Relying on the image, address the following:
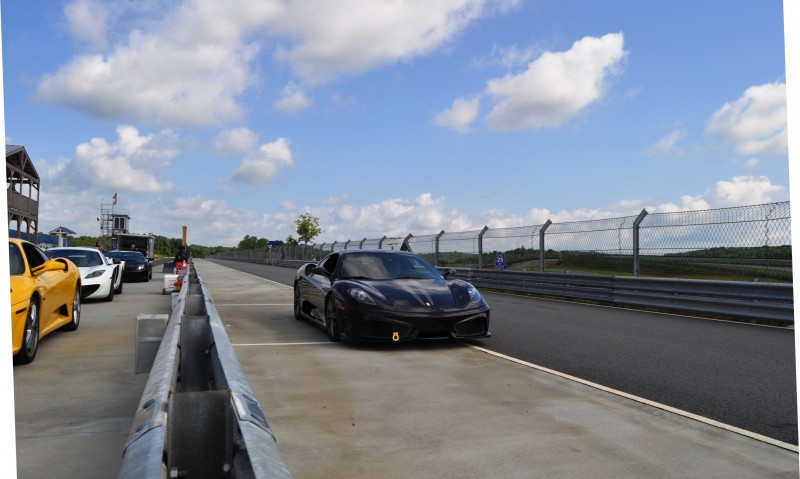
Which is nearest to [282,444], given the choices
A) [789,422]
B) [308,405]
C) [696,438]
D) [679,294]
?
[308,405]

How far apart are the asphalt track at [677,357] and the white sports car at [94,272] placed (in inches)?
338

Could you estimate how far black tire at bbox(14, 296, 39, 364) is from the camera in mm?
6371

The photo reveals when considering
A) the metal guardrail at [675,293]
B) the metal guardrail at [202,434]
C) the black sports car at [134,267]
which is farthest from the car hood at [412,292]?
the black sports car at [134,267]

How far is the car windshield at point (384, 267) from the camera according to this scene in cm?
862

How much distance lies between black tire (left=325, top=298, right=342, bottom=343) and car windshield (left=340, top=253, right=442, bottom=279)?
1.43 feet

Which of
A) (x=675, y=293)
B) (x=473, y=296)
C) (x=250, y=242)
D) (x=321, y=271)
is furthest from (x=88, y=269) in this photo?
(x=250, y=242)

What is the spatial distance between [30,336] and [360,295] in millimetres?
3509

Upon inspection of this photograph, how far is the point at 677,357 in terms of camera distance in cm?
716

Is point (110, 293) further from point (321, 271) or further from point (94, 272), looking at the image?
point (321, 271)

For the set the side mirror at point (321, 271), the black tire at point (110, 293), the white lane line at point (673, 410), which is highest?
the side mirror at point (321, 271)

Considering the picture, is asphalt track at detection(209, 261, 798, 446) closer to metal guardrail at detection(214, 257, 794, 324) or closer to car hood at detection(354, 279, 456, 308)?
metal guardrail at detection(214, 257, 794, 324)

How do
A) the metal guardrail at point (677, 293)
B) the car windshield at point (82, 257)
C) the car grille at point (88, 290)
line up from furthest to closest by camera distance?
the car windshield at point (82, 257)
the car grille at point (88, 290)
the metal guardrail at point (677, 293)

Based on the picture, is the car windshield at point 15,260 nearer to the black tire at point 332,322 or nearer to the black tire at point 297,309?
the black tire at point 332,322

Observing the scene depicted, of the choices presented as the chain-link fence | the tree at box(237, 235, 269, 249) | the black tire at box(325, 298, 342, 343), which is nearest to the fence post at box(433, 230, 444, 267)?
the chain-link fence
